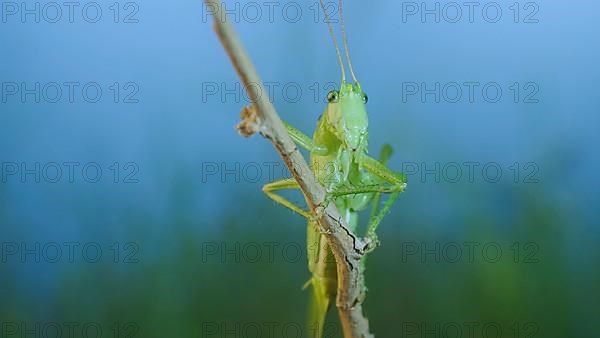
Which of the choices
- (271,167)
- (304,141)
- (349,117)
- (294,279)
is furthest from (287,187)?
(294,279)

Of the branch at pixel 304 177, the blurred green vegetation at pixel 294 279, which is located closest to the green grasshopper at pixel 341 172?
the branch at pixel 304 177

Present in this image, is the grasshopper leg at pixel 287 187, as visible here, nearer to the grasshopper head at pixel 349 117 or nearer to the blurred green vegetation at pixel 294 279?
the grasshopper head at pixel 349 117

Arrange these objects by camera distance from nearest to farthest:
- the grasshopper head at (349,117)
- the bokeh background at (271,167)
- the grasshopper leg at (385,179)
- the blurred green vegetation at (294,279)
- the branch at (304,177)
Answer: the branch at (304,177)
the grasshopper head at (349,117)
the grasshopper leg at (385,179)
the bokeh background at (271,167)
the blurred green vegetation at (294,279)

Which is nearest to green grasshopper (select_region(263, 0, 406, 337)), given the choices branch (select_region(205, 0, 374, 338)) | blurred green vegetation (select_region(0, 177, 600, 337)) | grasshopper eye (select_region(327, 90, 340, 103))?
grasshopper eye (select_region(327, 90, 340, 103))

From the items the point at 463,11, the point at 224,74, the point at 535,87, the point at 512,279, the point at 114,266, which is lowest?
the point at 512,279

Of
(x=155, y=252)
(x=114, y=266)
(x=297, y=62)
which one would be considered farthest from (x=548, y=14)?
(x=114, y=266)

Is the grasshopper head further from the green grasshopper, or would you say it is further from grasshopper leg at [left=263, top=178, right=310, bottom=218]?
grasshopper leg at [left=263, top=178, right=310, bottom=218]

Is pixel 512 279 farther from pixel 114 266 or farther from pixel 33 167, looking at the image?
pixel 33 167
